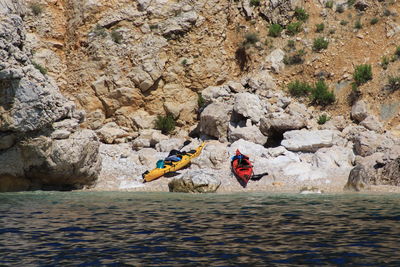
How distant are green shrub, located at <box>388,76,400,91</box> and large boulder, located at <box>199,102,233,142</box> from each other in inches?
389

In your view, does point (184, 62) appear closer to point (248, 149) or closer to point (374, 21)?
point (248, 149)

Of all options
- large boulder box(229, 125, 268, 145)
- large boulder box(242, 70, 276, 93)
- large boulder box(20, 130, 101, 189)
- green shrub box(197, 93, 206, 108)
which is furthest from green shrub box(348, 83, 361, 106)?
large boulder box(20, 130, 101, 189)

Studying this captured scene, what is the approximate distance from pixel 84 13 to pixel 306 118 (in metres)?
16.6

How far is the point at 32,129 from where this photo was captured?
20.3 meters

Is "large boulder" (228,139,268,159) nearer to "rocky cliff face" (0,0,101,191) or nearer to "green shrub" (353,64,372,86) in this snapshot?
"rocky cliff face" (0,0,101,191)

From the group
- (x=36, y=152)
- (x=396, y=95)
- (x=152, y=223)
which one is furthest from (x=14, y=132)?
(x=396, y=95)

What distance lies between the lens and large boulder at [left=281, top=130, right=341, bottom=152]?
80.0 feet

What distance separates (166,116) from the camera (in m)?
31.3

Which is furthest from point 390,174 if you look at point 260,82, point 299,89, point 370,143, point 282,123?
point 260,82

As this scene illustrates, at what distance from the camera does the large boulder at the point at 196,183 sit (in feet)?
68.6

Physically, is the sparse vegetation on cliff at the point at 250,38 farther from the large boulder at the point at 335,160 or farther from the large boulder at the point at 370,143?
the large boulder at the point at 335,160

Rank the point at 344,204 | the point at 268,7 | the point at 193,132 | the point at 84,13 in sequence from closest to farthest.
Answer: the point at 344,204 → the point at 193,132 → the point at 84,13 → the point at 268,7

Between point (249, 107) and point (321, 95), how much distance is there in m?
5.65

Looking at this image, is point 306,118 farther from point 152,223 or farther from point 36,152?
point 152,223
